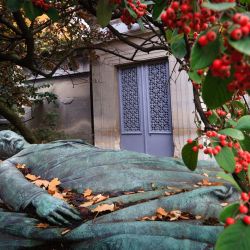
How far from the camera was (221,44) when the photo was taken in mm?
600

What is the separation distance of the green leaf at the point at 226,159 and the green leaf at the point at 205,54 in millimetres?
260

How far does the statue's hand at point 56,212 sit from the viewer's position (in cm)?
230

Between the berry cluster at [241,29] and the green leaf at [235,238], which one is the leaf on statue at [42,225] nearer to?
the green leaf at [235,238]

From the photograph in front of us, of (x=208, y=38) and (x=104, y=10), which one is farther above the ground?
(x=104, y=10)

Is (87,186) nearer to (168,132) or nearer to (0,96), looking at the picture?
(168,132)

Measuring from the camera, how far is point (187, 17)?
667mm

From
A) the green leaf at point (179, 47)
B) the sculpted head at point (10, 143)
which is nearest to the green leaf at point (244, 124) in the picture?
the green leaf at point (179, 47)

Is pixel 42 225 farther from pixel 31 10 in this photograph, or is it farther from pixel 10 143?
pixel 10 143

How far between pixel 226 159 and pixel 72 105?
796cm

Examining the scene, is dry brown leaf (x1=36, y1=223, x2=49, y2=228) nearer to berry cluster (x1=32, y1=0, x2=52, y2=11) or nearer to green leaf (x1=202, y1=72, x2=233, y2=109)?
berry cluster (x1=32, y1=0, x2=52, y2=11)

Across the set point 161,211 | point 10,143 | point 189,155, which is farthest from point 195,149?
point 10,143

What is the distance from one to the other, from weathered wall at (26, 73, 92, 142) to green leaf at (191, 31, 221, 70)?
753cm

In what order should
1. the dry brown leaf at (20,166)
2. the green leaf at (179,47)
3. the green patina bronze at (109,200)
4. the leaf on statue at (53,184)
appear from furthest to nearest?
1. the dry brown leaf at (20,166)
2. the leaf on statue at (53,184)
3. the green patina bronze at (109,200)
4. the green leaf at (179,47)

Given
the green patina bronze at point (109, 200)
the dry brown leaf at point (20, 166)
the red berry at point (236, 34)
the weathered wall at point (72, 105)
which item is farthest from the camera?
the weathered wall at point (72, 105)
